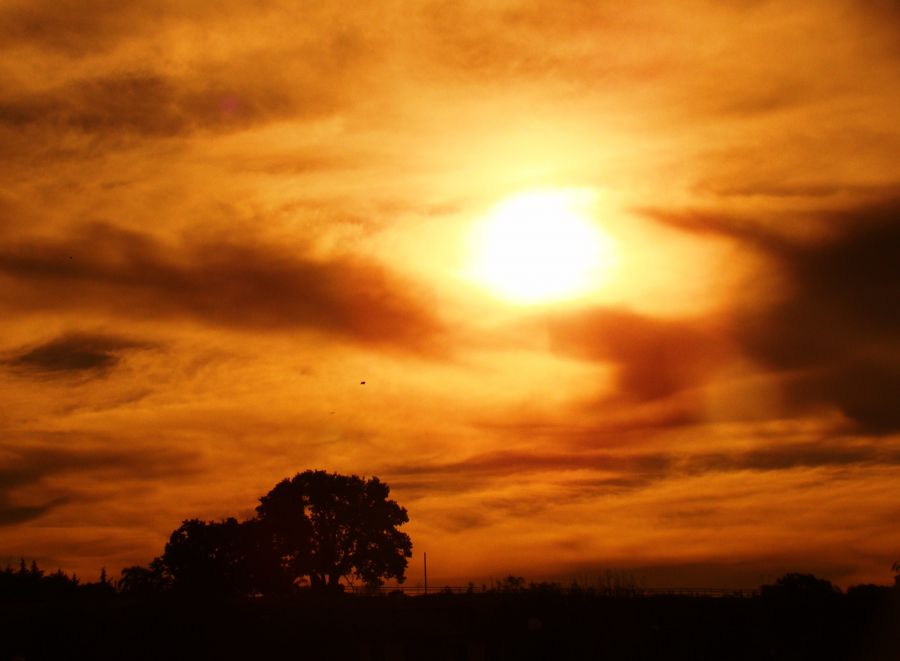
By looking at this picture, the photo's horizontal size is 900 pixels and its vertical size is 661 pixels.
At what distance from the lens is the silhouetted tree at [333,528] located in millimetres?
116625

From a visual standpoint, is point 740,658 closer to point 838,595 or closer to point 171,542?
point 838,595

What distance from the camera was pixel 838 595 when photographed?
66875 millimetres

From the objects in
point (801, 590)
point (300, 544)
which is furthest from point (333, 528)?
point (801, 590)

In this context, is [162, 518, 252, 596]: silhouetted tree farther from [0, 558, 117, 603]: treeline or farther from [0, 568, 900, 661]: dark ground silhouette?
[0, 568, 900, 661]: dark ground silhouette

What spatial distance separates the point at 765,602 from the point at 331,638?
2467 cm

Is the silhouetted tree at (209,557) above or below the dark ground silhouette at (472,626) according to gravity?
above

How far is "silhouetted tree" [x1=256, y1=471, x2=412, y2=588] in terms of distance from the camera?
383ft

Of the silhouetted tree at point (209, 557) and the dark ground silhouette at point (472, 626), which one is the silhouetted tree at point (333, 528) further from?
the dark ground silhouette at point (472, 626)

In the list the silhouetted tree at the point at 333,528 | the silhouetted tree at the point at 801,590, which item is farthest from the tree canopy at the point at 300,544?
the silhouetted tree at the point at 801,590

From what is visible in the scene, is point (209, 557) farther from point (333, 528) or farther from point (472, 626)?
point (472, 626)

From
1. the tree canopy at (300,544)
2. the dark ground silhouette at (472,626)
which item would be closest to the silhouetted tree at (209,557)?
the tree canopy at (300,544)

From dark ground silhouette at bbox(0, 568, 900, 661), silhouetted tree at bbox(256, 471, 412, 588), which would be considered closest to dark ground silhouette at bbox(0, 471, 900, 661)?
dark ground silhouette at bbox(0, 568, 900, 661)

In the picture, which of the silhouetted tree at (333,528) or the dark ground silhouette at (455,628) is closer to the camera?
the dark ground silhouette at (455,628)

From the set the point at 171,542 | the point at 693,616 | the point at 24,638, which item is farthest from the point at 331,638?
the point at 171,542
